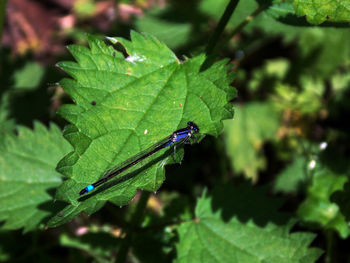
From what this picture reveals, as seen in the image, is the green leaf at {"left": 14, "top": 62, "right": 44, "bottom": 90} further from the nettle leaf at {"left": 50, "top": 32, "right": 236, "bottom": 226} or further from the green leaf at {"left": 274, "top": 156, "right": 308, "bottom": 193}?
the green leaf at {"left": 274, "top": 156, "right": 308, "bottom": 193}

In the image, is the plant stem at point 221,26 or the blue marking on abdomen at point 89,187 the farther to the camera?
the plant stem at point 221,26

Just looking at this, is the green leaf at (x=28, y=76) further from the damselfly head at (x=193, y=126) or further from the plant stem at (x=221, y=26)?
the damselfly head at (x=193, y=126)

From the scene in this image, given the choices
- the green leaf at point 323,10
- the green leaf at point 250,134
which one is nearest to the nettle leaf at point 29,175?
the green leaf at point 323,10

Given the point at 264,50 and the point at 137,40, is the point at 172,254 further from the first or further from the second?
the point at 264,50

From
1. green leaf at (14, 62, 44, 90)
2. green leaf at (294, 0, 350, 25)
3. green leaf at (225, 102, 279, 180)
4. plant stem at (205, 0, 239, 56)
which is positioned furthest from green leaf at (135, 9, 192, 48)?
green leaf at (294, 0, 350, 25)

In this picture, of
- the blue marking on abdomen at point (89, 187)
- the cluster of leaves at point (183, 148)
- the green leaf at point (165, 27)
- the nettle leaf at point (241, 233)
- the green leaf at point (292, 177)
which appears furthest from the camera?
the green leaf at point (165, 27)

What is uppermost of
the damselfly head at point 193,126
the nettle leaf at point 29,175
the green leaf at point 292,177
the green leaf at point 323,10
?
the green leaf at point 323,10

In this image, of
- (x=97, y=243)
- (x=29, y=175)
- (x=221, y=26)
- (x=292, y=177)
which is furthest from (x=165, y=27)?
(x=97, y=243)
